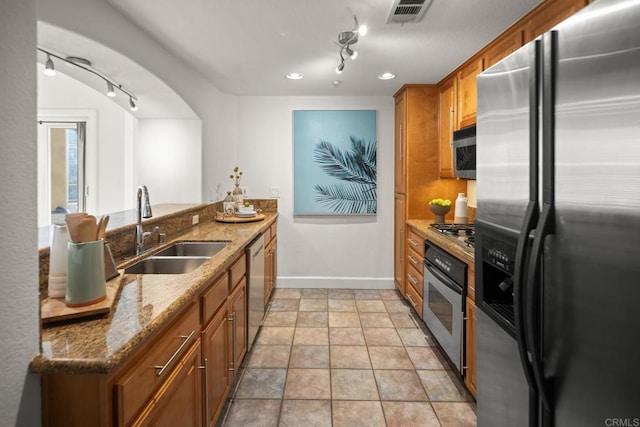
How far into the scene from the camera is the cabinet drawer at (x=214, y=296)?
1.72 meters

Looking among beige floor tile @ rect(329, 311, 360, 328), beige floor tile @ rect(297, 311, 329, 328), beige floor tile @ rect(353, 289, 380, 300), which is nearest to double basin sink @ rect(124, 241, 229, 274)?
beige floor tile @ rect(297, 311, 329, 328)

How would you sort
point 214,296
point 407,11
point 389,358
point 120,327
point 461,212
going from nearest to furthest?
point 120,327 < point 214,296 < point 407,11 < point 389,358 < point 461,212

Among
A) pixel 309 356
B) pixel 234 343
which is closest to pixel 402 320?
pixel 309 356

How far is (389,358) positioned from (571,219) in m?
2.15

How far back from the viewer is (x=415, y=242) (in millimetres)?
3588

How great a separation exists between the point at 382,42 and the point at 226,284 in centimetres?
198

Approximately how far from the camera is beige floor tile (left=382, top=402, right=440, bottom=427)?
2.06 meters

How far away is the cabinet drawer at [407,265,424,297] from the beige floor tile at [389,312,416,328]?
303 mm

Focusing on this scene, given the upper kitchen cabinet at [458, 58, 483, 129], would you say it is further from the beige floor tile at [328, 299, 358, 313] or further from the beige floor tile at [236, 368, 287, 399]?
the beige floor tile at [236, 368, 287, 399]

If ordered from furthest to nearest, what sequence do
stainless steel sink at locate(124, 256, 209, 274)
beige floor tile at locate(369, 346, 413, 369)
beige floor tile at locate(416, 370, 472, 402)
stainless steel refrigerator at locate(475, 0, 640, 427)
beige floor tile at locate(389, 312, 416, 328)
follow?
beige floor tile at locate(389, 312, 416, 328), beige floor tile at locate(369, 346, 413, 369), beige floor tile at locate(416, 370, 472, 402), stainless steel sink at locate(124, 256, 209, 274), stainless steel refrigerator at locate(475, 0, 640, 427)

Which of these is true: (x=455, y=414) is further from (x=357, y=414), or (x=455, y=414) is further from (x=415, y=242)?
(x=415, y=242)

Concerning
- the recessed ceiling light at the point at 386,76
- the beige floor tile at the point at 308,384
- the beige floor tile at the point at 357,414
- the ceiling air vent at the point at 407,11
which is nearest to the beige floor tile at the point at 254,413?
the beige floor tile at the point at 308,384

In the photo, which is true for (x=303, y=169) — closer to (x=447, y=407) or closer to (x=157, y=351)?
(x=447, y=407)

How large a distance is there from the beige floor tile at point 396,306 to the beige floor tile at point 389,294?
0.14 meters
